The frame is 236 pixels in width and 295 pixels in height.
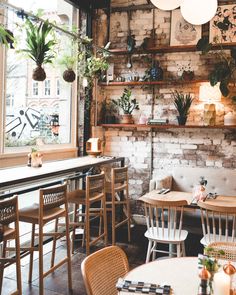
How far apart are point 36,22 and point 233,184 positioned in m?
3.17

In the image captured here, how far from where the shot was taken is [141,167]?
5.43 m

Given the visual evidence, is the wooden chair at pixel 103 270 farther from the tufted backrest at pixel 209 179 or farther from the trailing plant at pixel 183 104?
the trailing plant at pixel 183 104

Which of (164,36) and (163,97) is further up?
(164,36)

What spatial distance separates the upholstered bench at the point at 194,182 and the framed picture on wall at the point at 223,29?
179cm

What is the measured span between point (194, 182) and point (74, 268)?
2.14 metres

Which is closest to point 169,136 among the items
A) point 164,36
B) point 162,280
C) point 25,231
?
point 164,36

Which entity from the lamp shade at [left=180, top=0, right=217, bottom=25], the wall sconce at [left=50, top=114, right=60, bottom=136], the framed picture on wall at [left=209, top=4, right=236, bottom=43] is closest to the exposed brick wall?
the framed picture on wall at [left=209, top=4, right=236, bottom=43]

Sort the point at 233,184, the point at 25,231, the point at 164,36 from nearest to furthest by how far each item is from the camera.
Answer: the point at 25,231
the point at 233,184
the point at 164,36

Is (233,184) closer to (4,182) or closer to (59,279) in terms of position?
(59,279)

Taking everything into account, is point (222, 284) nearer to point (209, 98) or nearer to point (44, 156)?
point (44, 156)

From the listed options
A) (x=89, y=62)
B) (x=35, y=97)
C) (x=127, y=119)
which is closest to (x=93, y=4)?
(x=89, y=62)

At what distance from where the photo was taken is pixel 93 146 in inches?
197

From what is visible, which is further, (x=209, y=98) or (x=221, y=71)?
(x=209, y=98)

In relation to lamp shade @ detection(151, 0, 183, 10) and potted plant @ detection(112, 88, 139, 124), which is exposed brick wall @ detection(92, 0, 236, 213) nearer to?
potted plant @ detection(112, 88, 139, 124)
